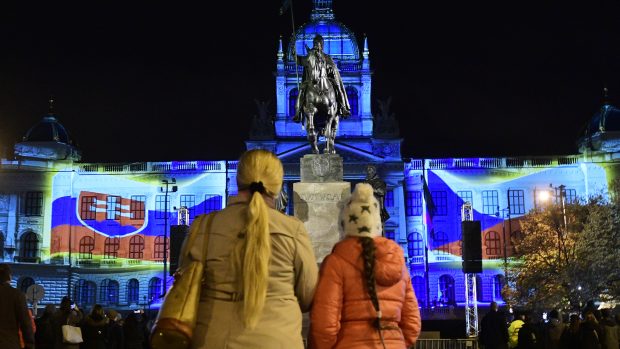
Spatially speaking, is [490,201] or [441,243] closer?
[441,243]

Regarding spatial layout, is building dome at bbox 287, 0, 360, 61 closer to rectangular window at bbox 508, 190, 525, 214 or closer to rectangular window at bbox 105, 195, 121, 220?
rectangular window at bbox 508, 190, 525, 214

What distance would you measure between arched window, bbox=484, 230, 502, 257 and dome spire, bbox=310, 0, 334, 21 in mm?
24079

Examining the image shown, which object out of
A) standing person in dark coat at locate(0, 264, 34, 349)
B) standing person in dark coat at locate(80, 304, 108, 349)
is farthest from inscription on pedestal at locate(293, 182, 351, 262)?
standing person in dark coat at locate(0, 264, 34, 349)

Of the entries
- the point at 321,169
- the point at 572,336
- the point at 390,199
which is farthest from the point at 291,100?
the point at 572,336

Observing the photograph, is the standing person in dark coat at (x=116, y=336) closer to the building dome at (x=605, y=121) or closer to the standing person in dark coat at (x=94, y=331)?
the standing person in dark coat at (x=94, y=331)

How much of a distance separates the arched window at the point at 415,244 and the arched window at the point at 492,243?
5735 millimetres

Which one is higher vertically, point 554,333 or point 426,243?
point 426,243

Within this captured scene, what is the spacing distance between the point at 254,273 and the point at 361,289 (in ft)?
4.88

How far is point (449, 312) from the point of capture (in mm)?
54062

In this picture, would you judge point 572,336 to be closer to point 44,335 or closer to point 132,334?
point 132,334

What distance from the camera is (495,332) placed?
15812 millimetres

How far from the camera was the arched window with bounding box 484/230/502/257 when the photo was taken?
6525 cm

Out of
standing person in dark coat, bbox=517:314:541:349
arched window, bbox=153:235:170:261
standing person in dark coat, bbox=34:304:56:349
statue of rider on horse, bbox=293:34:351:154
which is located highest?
statue of rider on horse, bbox=293:34:351:154

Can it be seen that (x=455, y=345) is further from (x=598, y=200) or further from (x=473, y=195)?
(x=473, y=195)
